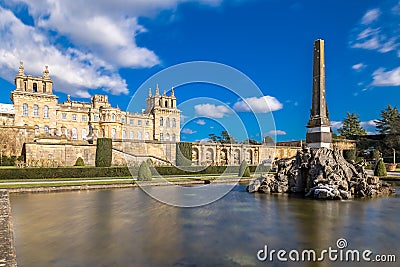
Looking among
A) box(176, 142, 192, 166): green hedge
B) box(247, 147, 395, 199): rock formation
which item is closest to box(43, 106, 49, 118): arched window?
box(176, 142, 192, 166): green hedge

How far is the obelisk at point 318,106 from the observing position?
1544 centimetres

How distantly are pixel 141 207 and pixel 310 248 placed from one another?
6.20 meters

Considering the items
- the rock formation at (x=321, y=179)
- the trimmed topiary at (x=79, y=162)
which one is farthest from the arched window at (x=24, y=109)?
the rock formation at (x=321, y=179)

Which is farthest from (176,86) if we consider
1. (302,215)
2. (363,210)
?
(363,210)

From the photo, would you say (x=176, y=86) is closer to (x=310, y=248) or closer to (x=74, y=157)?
(x=310, y=248)

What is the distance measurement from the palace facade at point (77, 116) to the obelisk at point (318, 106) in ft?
70.1

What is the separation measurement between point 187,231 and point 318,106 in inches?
488

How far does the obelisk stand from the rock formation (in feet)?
4.87

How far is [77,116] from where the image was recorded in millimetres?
46031

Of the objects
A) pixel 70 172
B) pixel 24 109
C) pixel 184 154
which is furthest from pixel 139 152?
pixel 24 109

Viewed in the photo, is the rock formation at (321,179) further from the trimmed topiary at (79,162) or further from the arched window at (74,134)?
the arched window at (74,134)

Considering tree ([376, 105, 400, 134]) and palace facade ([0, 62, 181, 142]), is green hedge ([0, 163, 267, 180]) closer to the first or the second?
palace facade ([0, 62, 181, 142])

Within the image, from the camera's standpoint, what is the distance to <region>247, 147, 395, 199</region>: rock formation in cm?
1224

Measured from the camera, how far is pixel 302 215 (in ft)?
27.8
